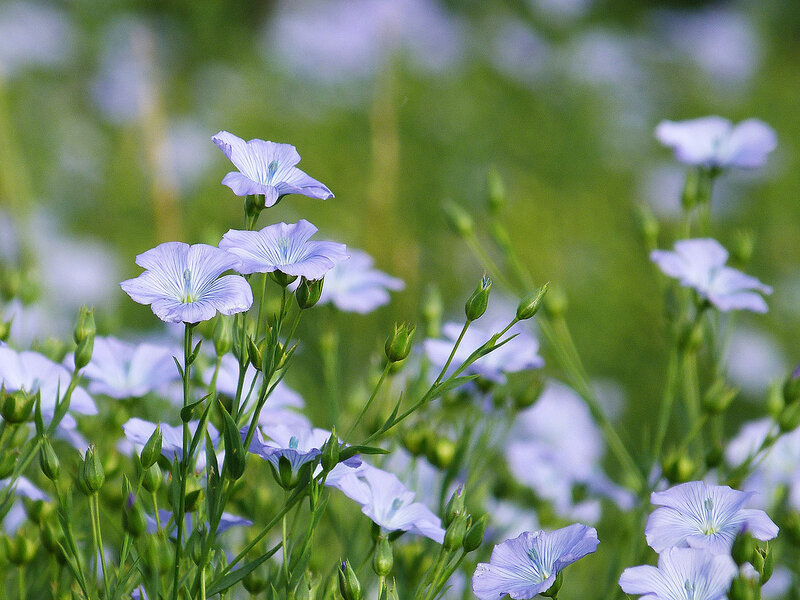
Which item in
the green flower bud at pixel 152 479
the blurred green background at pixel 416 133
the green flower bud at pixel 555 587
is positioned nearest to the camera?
the green flower bud at pixel 555 587

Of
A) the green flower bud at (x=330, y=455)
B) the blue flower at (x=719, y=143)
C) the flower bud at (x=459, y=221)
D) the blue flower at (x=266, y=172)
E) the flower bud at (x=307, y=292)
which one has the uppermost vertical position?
the blue flower at (x=266, y=172)

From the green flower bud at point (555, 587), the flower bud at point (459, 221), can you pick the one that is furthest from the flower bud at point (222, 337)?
the flower bud at point (459, 221)

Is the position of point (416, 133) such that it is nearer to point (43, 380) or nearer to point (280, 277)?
point (43, 380)

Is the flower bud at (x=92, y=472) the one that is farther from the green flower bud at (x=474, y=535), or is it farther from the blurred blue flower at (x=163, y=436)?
the green flower bud at (x=474, y=535)

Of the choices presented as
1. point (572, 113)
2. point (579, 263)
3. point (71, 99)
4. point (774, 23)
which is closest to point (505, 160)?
point (572, 113)

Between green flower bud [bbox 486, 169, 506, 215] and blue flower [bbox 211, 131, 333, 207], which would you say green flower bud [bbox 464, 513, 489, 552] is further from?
green flower bud [bbox 486, 169, 506, 215]

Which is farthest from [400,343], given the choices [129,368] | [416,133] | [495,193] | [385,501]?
[416,133]
